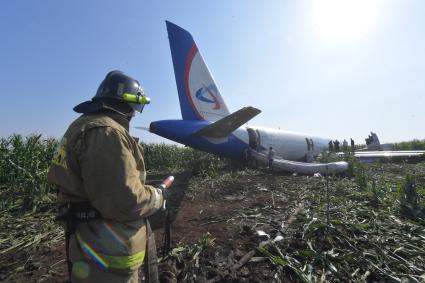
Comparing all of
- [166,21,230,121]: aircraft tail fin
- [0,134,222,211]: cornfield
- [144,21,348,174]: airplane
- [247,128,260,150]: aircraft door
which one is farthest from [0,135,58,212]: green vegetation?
[247,128,260,150]: aircraft door

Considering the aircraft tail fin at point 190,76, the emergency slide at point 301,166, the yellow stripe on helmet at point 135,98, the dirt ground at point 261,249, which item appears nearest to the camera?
the yellow stripe on helmet at point 135,98

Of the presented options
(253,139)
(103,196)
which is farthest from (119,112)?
(253,139)

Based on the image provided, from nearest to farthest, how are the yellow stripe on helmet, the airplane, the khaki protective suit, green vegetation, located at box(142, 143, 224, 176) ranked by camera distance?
the khaki protective suit → the yellow stripe on helmet → the airplane → green vegetation, located at box(142, 143, 224, 176)

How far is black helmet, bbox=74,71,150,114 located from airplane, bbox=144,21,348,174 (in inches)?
348

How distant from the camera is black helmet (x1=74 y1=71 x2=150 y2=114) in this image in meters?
2.63

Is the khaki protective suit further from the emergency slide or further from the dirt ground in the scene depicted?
the emergency slide

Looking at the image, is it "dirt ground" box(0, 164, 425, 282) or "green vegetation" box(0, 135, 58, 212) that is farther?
"green vegetation" box(0, 135, 58, 212)

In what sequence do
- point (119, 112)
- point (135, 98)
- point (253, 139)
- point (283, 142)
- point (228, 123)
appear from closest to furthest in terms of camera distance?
1. point (119, 112)
2. point (135, 98)
3. point (228, 123)
4. point (253, 139)
5. point (283, 142)

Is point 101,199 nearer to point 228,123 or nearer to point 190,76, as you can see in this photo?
point 228,123

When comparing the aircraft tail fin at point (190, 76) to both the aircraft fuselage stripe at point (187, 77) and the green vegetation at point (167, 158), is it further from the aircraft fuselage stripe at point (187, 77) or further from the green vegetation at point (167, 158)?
the green vegetation at point (167, 158)

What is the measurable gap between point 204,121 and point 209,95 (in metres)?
1.73

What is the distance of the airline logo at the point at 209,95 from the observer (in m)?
14.8

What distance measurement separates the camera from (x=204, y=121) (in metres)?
14.1

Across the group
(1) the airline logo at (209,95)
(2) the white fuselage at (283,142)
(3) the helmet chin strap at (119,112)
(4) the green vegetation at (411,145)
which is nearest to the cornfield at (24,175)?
(3) the helmet chin strap at (119,112)
